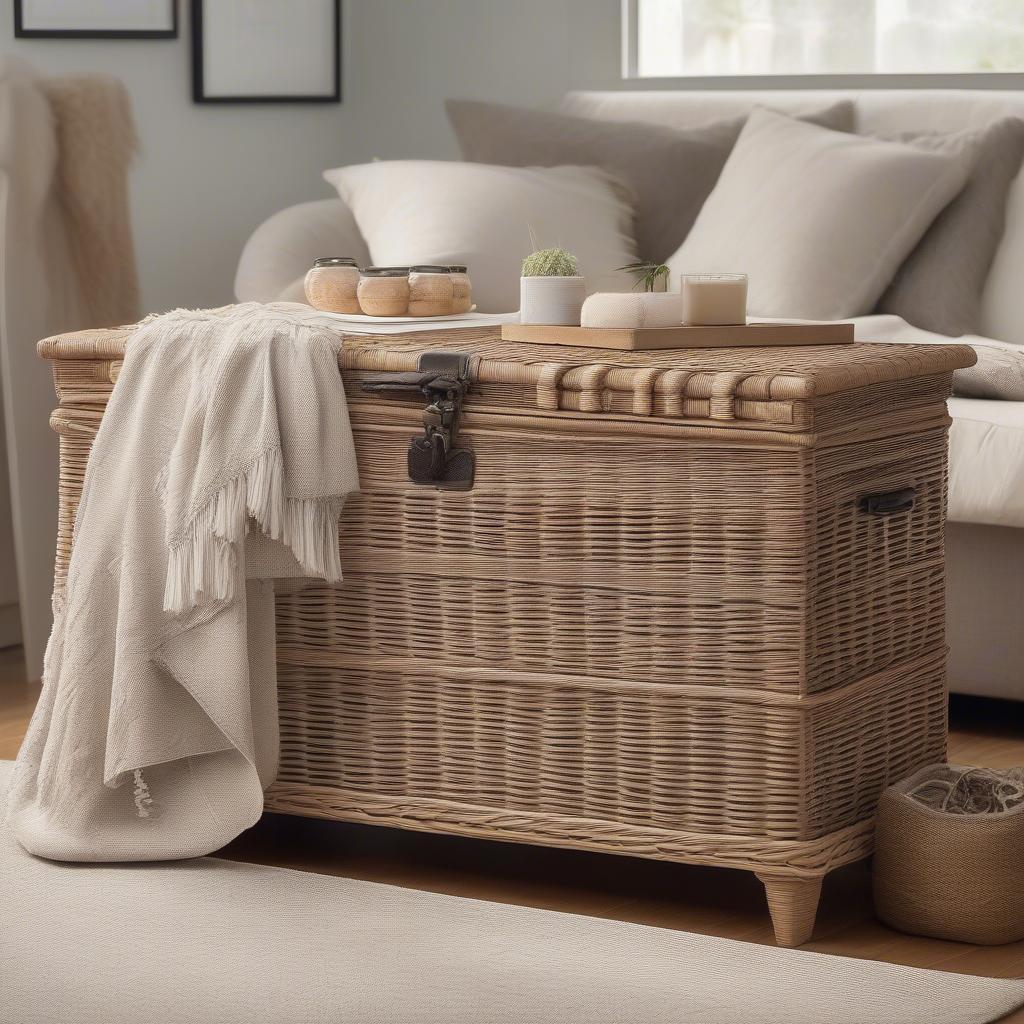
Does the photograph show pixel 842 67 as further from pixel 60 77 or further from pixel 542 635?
pixel 542 635

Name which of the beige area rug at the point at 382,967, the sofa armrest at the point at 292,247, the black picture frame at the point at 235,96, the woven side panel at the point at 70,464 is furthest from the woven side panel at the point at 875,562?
the black picture frame at the point at 235,96

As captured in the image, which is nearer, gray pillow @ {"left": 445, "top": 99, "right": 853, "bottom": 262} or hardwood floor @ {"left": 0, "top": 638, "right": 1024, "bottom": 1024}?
hardwood floor @ {"left": 0, "top": 638, "right": 1024, "bottom": 1024}

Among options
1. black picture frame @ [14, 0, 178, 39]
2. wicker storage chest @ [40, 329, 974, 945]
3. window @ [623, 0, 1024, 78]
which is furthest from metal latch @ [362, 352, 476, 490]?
window @ [623, 0, 1024, 78]

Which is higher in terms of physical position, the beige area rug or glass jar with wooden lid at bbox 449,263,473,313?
glass jar with wooden lid at bbox 449,263,473,313

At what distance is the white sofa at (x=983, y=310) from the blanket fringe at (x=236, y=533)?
3.22 ft

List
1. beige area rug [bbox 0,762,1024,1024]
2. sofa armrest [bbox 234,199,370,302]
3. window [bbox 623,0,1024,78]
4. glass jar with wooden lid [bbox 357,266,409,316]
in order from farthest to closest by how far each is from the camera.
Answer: window [bbox 623,0,1024,78]
sofa armrest [bbox 234,199,370,302]
glass jar with wooden lid [bbox 357,266,409,316]
beige area rug [bbox 0,762,1024,1024]

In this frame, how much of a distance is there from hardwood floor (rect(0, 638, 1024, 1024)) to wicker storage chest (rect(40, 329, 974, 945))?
0.24 ft

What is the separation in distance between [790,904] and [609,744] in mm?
241

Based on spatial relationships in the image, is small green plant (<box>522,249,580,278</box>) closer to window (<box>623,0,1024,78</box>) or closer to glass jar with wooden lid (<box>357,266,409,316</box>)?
glass jar with wooden lid (<box>357,266,409,316</box>)

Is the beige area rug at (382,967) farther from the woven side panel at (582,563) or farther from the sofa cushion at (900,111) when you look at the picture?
the sofa cushion at (900,111)

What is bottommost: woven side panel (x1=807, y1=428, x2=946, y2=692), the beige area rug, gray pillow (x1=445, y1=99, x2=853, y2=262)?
the beige area rug

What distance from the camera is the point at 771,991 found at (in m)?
1.63

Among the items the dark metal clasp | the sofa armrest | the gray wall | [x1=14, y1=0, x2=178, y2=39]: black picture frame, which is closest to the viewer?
the dark metal clasp

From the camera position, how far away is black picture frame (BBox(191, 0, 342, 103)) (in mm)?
3861
